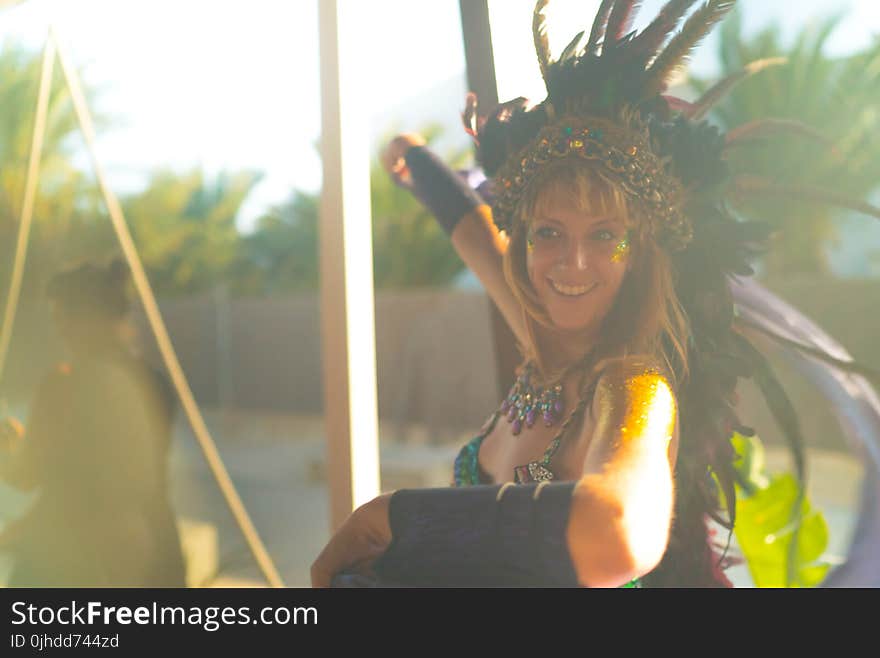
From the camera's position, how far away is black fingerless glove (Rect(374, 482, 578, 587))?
26.7 inches

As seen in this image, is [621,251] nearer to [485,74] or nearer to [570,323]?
[570,323]

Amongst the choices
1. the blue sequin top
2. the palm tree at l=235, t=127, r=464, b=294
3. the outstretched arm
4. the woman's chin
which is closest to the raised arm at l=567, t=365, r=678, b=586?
the outstretched arm

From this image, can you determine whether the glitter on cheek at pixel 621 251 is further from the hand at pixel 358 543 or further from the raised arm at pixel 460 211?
the hand at pixel 358 543

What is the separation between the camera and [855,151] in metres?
1.28

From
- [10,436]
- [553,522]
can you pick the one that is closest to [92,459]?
[10,436]

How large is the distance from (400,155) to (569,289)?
46cm

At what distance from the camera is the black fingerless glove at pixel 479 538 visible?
68cm

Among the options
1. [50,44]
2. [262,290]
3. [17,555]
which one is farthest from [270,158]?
[262,290]

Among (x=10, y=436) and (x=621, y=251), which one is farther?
(x=10, y=436)

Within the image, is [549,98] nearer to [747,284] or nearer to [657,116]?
[657,116]

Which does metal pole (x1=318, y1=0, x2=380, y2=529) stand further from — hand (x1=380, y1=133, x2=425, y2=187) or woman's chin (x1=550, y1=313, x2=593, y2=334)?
woman's chin (x1=550, y1=313, x2=593, y2=334)

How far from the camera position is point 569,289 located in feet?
2.95

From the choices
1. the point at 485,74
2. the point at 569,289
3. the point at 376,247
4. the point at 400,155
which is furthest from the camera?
the point at 376,247
